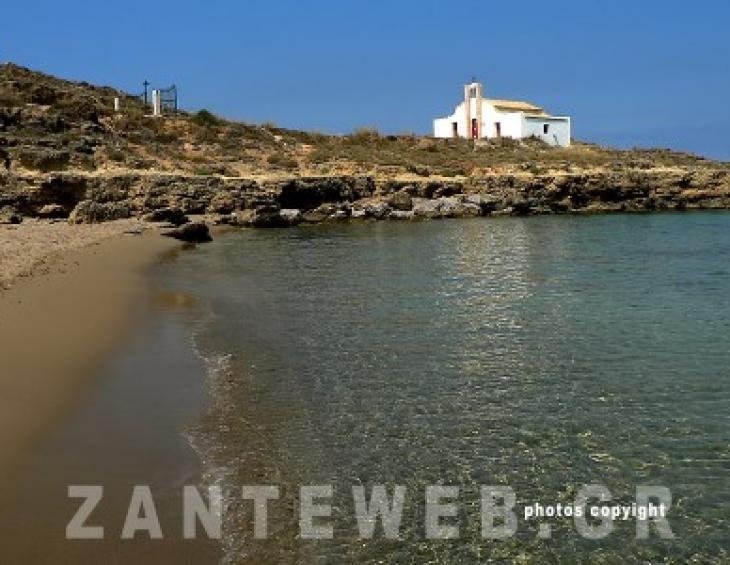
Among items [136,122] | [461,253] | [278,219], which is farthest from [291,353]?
[136,122]

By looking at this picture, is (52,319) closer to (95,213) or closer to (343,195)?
(95,213)

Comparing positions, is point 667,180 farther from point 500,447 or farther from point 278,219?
point 500,447

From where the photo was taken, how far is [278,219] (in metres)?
41.4

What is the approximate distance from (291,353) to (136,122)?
48.7 meters

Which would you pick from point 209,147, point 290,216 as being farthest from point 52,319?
point 209,147

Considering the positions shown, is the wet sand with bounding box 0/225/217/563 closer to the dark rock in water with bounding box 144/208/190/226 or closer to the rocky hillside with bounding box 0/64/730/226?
the dark rock in water with bounding box 144/208/190/226

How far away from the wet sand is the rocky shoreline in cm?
2022

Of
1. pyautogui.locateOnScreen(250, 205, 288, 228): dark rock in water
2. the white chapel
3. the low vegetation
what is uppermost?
the white chapel

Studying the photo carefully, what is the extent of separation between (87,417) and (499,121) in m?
72.7

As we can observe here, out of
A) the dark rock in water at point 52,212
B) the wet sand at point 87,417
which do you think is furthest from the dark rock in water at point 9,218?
the wet sand at point 87,417

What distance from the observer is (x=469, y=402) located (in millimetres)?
8055

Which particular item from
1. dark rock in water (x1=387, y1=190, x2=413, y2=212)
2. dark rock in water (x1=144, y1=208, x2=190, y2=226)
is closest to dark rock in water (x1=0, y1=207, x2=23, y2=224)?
dark rock in water (x1=144, y1=208, x2=190, y2=226)

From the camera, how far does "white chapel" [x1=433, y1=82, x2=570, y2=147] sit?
75312mm

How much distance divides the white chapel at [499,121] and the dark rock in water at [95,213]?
48.2 metres
